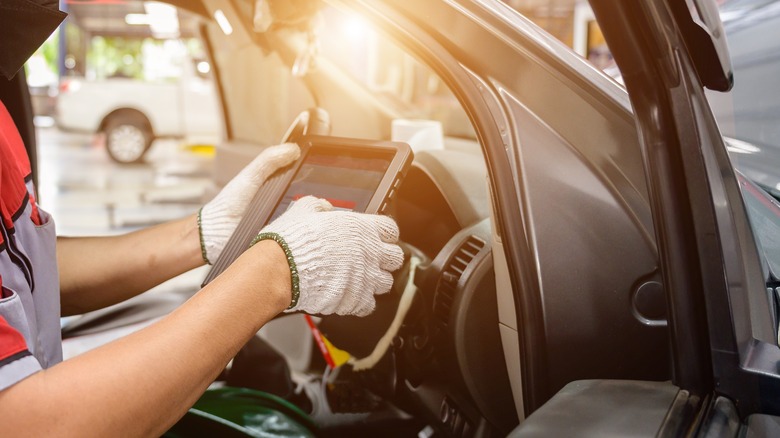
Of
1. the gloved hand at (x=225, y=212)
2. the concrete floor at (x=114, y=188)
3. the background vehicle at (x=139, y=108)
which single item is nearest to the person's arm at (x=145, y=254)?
the gloved hand at (x=225, y=212)

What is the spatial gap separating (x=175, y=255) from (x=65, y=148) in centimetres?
1326

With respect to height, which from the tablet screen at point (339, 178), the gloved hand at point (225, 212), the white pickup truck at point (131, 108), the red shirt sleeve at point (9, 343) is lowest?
the white pickup truck at point (131, 108)

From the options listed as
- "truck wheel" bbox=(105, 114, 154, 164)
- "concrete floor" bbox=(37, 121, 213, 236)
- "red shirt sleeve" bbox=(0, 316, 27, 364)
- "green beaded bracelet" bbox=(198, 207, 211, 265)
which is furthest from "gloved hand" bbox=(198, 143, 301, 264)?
"truck wheel" bbox=(105, 114, 154, 164)

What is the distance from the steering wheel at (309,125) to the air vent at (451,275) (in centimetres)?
37

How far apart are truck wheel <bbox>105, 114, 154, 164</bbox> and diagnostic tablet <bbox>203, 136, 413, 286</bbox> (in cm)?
1084

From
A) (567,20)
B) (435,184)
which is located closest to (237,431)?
(435,184)

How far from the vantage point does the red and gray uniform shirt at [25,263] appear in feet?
3.12

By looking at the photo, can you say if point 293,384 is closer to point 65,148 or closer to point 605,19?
point 605,19

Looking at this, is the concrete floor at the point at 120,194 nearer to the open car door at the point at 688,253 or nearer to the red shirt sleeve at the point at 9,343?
the red shirt sleeve at the point at 9,343

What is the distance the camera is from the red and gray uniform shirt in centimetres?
95

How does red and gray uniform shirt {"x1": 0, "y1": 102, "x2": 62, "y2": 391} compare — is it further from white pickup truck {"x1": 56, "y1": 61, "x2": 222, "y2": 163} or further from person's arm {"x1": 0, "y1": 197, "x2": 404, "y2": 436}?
white pickup truck {"x1": 56, "y1": 61, "x2": 222, "y2": 163}

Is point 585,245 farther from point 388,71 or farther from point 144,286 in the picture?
point 388,71

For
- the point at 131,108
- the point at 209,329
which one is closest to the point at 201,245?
the point at 209,329

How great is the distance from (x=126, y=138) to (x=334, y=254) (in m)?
11.3
